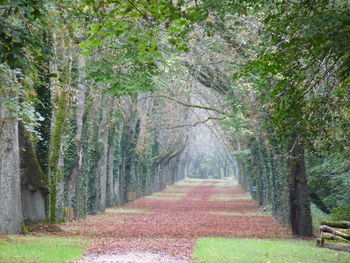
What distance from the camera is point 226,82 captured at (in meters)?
26.6

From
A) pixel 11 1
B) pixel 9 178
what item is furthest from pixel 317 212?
pixel 11 1

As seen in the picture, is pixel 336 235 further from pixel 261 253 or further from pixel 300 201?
pixel 261 253

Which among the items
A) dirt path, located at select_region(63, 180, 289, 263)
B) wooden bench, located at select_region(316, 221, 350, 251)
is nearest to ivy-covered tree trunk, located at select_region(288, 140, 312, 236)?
dirt path, located at select_region(63, 180, 289, 263)

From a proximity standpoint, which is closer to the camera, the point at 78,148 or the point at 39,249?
the point at 39,249

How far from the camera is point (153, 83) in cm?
1591

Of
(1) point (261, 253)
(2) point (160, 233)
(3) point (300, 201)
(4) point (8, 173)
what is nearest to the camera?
(1) point (261, 253)

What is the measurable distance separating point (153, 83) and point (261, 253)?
5763 mm

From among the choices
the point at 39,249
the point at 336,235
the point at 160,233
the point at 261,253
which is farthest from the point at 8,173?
the point at 336,235

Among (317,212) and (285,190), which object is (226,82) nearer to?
(285,190)

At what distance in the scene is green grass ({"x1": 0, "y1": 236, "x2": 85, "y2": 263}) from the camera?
1216 cm

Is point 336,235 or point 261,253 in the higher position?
point 336,235

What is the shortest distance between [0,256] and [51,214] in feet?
26.2

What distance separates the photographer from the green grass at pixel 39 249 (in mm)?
12156

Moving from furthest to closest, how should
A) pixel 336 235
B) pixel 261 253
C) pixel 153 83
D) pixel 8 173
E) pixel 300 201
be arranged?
pixel 300 201
pixel 336 235
pixel 8 173
pixel 153 83
pixel 261 253
